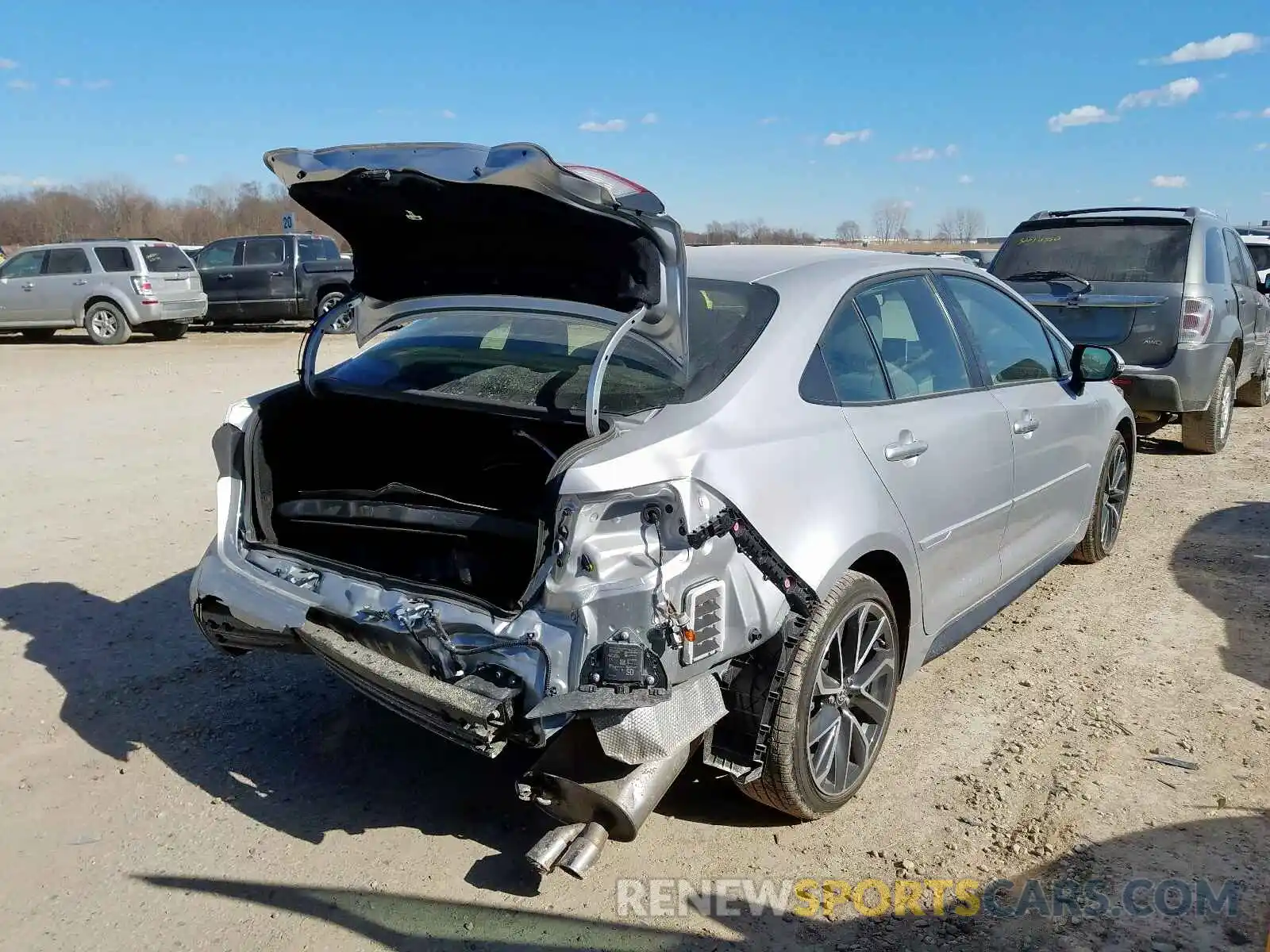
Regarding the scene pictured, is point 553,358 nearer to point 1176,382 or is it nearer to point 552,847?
point 552,847

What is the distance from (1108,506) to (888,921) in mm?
3623

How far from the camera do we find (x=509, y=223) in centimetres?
326

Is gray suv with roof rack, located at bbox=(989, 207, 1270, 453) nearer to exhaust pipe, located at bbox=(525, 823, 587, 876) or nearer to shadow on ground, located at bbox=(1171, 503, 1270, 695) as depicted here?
shadow on ground, located at bbox=(1171, 503, 1270, 695)

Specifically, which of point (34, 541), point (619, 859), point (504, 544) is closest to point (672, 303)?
point (504, 544)

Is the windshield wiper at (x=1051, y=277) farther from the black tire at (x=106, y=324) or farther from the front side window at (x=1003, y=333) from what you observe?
the black tire at (x=106, y=324)

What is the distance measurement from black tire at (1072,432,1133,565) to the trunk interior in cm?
338

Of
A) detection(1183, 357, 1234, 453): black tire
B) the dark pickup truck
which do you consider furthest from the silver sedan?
the dark pickup truck

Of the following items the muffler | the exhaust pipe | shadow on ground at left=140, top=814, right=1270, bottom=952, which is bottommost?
shadow on ground at left=140, top=814, right=1270, bottom=952

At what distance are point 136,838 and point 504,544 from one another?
1.50m

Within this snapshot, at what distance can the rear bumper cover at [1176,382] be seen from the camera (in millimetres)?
7883

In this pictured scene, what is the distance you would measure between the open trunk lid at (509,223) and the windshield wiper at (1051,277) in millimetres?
5939

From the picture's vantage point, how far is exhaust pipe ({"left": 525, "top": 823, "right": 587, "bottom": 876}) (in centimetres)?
281

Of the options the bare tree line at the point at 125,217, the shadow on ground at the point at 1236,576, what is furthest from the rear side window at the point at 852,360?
the bare tree line at the point at 125,217

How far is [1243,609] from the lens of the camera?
5102 millimetres
